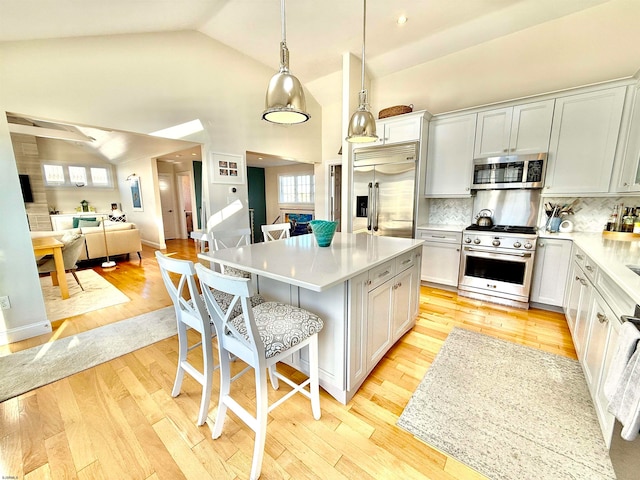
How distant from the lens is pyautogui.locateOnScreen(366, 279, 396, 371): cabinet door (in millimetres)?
1746

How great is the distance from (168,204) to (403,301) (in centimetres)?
802

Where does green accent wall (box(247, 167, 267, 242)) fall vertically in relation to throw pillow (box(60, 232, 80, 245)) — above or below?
above

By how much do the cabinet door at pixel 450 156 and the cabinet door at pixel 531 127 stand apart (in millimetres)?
433

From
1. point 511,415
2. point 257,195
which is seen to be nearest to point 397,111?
point 511,415

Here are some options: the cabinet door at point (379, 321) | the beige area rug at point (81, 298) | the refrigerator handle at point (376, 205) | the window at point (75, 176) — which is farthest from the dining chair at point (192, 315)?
the window at point (75, 176)

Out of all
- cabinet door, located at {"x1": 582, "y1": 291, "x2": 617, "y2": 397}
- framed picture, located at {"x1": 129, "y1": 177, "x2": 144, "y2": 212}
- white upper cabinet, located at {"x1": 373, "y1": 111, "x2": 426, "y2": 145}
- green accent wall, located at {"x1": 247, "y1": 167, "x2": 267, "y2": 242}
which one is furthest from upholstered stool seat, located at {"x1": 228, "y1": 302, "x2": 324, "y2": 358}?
green accent wall, located at {"x1": 247, "y1": 167, "x2": 267, "y2": 242}

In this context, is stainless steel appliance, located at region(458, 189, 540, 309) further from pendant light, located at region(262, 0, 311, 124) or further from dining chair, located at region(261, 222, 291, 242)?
pendant light, located at region(262, 0, 311, 124)

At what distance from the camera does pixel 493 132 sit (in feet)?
10.5

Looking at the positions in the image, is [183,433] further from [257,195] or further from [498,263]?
[257,195]

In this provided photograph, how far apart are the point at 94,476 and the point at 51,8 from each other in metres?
3.29

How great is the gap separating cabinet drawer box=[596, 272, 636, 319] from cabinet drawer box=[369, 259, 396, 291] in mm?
1154

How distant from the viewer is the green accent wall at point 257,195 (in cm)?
878

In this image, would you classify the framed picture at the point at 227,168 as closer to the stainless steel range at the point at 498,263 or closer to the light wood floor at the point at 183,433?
the light wood floor at the point at 183,433

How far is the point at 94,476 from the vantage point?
1237mm
